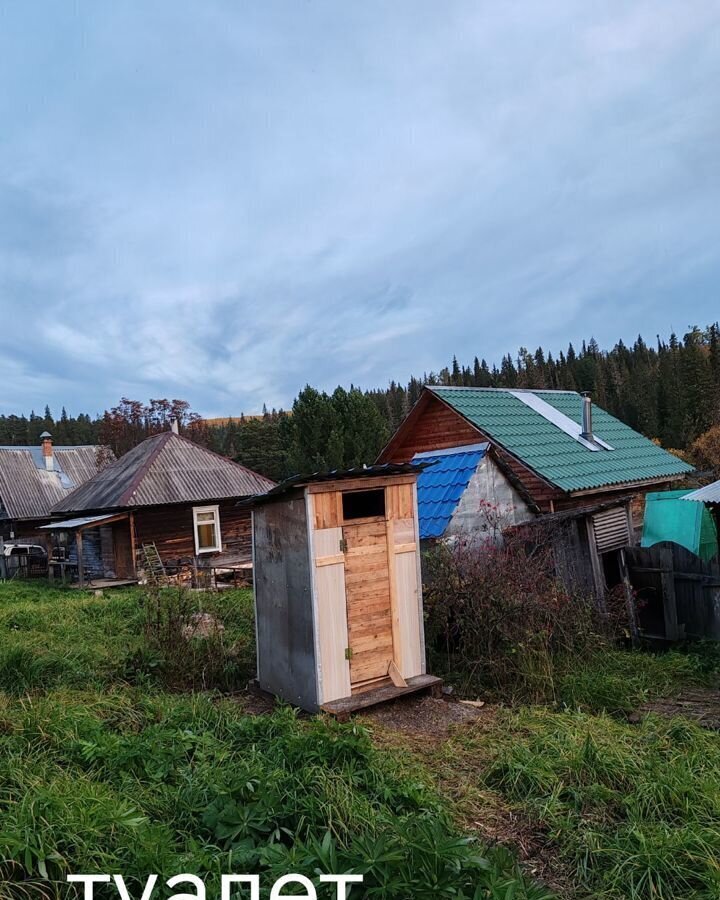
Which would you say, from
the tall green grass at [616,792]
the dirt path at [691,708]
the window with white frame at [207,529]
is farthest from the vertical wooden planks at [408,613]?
the window with white frame at [207,529]

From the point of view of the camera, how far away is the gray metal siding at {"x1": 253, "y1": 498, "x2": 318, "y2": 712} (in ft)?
21.1

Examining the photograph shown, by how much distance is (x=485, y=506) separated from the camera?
37.2 feet

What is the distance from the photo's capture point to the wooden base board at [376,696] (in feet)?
20.4

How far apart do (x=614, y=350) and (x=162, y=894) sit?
3370 inches

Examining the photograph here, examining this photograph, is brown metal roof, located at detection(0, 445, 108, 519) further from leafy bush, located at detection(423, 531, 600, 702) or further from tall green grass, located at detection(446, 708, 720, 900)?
tall green grass, located at detection(446, 708, 720, 900)

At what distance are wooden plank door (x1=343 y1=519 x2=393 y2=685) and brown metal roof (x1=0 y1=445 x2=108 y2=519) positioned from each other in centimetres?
2320

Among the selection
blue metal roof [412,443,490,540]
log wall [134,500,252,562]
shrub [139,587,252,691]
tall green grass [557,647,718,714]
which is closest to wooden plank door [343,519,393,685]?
shrub [139,587,252,691]

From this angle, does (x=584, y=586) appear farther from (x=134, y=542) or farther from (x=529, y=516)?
(x=134, y=542)

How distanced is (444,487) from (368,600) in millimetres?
5114

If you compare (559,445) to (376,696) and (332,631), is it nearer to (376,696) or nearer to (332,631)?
(376,696)

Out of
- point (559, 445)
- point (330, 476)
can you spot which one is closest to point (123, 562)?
point (559, 445)

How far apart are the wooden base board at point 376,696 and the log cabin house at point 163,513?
12.2m

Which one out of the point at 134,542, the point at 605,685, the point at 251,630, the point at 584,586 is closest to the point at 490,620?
the point at 605,685

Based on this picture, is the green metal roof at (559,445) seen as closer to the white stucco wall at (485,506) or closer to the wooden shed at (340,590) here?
the white stucco wall at (485,506)
